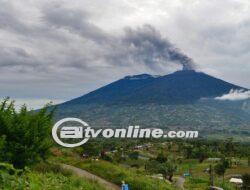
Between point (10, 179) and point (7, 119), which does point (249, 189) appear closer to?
point (7, 119)

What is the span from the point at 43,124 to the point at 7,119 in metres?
1.71

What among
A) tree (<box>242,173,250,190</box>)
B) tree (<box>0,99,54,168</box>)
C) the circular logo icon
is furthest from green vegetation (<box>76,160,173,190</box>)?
tree (<box>242,173,250,190</box>)

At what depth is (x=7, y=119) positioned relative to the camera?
65.6 ft

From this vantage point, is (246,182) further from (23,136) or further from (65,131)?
(23,136)

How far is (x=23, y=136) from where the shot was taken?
1998 cm

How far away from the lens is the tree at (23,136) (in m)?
19.7

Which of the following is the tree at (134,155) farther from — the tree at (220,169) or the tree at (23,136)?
the tree at (23,136)

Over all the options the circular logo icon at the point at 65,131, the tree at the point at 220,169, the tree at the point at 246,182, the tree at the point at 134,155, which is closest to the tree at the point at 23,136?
the circular logo icon at the point at 65,131

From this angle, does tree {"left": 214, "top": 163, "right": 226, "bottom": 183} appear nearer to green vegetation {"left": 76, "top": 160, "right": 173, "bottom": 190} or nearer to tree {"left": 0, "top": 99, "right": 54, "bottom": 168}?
green vegetation {"left": 76, "top": 160, "right": 173, "bottom": 190}

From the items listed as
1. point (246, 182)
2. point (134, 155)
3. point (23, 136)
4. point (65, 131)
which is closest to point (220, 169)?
point (246, 182)

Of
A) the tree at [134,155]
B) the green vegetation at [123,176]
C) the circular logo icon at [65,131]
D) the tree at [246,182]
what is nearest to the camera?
the green vegetation at [123,176]

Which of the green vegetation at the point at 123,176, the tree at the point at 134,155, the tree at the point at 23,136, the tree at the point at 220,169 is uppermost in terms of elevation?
the tree at the point at 23,136

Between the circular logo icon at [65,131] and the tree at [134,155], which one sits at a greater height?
the circular logo icon at [65,131]

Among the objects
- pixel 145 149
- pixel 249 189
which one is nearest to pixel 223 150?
pixel 145 149
